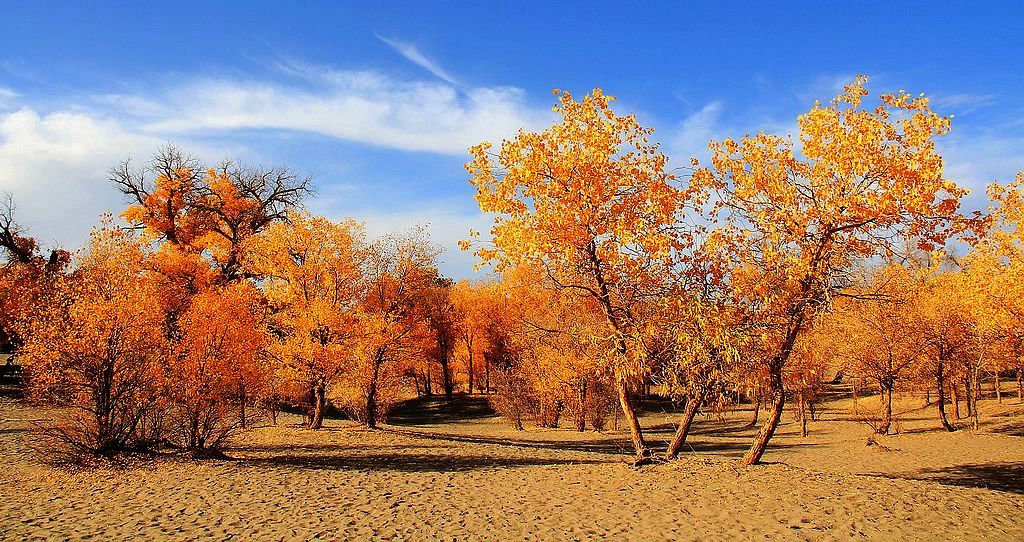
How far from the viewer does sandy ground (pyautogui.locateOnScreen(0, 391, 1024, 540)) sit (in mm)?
9547

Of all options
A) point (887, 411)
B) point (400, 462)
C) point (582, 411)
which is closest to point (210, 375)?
point (400, 462)

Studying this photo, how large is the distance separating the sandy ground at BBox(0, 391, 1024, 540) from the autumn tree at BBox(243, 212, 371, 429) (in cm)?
394

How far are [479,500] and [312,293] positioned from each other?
14116mm

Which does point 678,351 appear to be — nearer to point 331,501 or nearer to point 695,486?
point 695,486

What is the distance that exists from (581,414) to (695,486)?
21.1 metres

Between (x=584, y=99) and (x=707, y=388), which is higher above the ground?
(x=584, y=99)

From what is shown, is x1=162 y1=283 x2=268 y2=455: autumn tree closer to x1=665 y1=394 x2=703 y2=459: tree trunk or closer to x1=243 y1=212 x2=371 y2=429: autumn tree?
x1=243 y1=212 x2=371 y2=429: autumn tree

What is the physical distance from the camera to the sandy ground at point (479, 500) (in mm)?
9547

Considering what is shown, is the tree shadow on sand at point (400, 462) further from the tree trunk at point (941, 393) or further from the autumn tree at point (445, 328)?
the autumn tree at point (445, 328)

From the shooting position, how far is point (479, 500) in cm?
1194

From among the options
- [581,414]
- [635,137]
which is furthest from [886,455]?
[635,137]

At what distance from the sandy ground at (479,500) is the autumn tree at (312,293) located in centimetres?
394

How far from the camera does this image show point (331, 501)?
1170 cm

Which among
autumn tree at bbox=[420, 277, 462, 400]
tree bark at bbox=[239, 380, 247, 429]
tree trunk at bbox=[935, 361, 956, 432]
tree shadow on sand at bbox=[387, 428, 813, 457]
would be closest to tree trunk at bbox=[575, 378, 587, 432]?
tree shadow on sand at bbox=[387, 428, 813, 457]
